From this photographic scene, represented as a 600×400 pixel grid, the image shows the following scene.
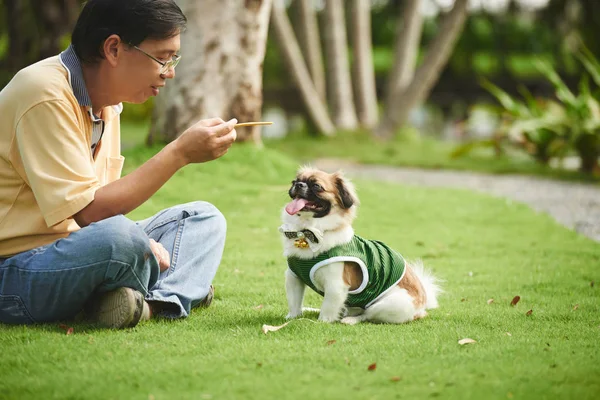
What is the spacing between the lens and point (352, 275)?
4199 millimetres

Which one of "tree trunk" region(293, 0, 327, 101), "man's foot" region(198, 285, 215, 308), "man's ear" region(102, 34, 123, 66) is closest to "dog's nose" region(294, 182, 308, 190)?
"man's foot" region(198, 285, 215, 308)

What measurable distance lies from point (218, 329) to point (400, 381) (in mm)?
1135

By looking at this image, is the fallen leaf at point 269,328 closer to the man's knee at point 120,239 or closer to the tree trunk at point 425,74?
the man's knee at point 120,239

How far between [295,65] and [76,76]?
10107 mm

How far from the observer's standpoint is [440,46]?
1360 centimetres

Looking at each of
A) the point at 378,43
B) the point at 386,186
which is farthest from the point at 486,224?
the point at 378,43

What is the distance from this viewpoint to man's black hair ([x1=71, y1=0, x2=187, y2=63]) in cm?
355

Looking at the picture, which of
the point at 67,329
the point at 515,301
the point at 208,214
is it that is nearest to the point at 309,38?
the point at 515,301

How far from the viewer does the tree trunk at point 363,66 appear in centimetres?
1541

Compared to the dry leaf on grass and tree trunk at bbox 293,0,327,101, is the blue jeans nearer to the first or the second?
the dry leaf on grass

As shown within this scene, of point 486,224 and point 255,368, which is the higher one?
point 255,368

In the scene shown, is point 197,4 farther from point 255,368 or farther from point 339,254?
point 255,368

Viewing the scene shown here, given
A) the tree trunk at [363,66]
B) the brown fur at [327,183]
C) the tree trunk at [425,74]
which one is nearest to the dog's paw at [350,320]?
the brown fur at [327,183]

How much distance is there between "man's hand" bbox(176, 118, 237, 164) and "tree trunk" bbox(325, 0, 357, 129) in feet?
37.3
